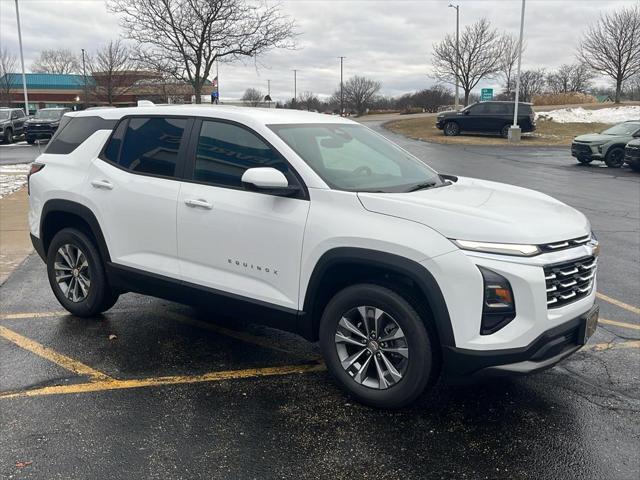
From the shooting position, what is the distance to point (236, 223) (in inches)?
151

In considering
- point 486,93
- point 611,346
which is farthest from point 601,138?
point 611,346

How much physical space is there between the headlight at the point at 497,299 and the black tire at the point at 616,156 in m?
19.5

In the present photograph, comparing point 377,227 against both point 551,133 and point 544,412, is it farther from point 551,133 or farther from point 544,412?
point 551,133

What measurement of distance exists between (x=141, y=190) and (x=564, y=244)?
296cm

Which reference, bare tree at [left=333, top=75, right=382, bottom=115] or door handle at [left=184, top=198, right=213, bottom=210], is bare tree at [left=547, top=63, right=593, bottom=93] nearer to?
bare tree at [left=333, top=75, right=382, bottom=115]

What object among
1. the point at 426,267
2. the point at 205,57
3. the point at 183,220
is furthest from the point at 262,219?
the point at 205,57

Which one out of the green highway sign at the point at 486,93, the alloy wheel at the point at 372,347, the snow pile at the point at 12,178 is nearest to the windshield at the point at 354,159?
the alloy wheel at the point at 372,347

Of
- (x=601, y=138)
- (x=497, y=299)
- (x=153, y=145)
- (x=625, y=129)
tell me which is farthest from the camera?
(x=625, y=129)

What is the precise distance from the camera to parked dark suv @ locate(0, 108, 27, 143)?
28361 millimetres

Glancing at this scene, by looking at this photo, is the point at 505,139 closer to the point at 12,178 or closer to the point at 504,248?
the point at 12,178

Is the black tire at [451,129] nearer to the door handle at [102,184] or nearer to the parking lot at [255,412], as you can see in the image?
the parking lot at [255,412]

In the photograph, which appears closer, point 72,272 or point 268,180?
point 268,180

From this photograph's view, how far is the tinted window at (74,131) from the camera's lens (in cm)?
489

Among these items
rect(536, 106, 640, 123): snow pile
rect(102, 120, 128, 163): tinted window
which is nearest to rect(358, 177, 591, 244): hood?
rect(102, 120, 128, 163): tinted window
